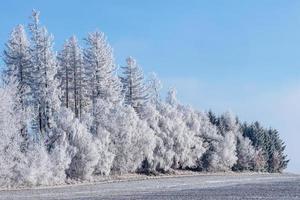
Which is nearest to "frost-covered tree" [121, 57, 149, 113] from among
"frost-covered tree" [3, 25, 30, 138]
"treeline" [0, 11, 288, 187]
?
"treeline" [0, 11, 288, 187]

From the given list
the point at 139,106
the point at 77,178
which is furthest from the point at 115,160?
the point at 139,106

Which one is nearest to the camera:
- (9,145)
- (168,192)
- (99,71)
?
(168,192)

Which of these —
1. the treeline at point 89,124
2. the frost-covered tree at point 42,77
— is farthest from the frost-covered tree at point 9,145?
the frost-covered tree at point 42,77

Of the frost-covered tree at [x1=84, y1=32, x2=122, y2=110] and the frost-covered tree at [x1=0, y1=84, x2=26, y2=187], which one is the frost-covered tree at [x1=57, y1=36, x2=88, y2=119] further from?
the frost-covered tree at [x1=0, y1=84, x2=26, y2=187]

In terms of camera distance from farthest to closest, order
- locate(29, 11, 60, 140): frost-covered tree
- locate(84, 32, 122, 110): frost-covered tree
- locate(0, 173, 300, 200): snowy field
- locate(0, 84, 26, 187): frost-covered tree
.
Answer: locate(84, 32, 122, 110): frost-covered tree → locate(29, 11, 60, 140): frost-covered tree → locate(0, 84, 26, 187): frost-covered tree → locate(0, 173, 300, 200): snowy field

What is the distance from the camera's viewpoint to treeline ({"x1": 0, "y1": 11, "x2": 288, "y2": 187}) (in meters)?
66.8

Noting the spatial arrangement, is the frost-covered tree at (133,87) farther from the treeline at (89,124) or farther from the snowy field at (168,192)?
the snowy field at (168,192)

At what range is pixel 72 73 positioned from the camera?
93.9 metres

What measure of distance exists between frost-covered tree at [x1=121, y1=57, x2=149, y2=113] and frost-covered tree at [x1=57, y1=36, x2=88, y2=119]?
8.03 m

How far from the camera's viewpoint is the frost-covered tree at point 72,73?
92812 mm

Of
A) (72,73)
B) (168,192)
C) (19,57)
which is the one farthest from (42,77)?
(168,192)

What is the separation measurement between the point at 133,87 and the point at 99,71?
9.07 m

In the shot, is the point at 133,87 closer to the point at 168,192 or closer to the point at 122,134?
the point at 122,134

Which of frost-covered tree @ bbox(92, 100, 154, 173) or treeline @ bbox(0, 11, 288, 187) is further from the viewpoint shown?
frost-covered tree @ bbox(92, 100, 154, 173)
